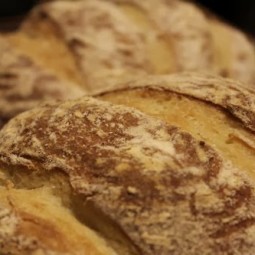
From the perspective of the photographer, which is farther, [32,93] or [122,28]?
[122,28]

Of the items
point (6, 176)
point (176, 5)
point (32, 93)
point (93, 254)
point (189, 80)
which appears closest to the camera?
point (93, 254)

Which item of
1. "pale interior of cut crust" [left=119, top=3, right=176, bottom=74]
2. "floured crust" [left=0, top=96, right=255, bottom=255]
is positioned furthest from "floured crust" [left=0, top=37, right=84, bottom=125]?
"floured crust" [left=0, top=96, right=255, bottom=255]

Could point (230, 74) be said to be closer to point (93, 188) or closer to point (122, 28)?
point (122, 28)

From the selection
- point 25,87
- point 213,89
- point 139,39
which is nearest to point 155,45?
point 139,39

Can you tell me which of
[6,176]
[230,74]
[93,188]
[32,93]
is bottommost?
[32,93]

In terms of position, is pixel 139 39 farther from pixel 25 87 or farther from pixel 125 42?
pixel 25 87

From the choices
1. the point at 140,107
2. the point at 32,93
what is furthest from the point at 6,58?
the point at 140,107
